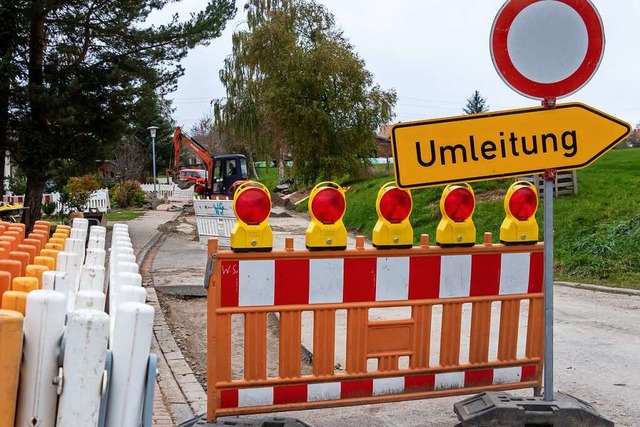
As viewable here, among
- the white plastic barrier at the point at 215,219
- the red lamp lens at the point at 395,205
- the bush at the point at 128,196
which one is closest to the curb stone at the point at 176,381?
the red lamp lens at the point at 395,205

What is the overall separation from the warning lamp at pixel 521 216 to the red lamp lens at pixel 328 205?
43.2 inches

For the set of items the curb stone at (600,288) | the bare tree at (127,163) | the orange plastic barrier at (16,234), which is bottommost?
the curb stone at (600,288)

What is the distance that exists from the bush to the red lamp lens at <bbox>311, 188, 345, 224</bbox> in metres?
36.1

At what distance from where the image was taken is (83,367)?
1916mm

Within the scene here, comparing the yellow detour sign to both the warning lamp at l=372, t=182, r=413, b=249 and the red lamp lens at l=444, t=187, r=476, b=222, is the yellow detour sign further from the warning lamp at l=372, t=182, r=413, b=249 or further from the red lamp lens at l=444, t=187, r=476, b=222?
the red lamp lens at l=444, t=187, r=476, b=222

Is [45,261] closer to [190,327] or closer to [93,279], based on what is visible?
[93,279]

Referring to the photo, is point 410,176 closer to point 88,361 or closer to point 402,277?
point 402,277

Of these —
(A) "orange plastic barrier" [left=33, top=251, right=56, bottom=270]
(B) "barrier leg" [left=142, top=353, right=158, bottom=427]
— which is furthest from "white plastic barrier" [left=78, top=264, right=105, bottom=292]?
(B) "barrier leg" [left=142, top=353, right=158, bottom=427]

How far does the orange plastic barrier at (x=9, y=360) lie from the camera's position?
1805 millimetres

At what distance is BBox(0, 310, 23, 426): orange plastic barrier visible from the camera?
1805mm

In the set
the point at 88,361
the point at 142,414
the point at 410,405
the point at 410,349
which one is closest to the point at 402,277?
the point at 410,349

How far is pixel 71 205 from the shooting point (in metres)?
Answer: 23.9

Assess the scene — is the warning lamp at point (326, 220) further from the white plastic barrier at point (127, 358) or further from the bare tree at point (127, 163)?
the bare tree at point (127, 163)

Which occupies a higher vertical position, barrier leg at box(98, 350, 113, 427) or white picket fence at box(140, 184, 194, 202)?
white picket fence at box(140, 184, 194, 202)
